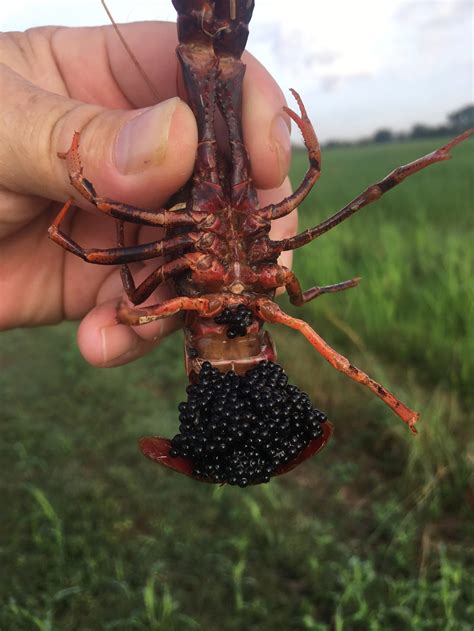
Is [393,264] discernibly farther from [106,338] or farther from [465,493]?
[106,338]

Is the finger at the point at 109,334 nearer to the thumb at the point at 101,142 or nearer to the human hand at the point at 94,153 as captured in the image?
the human hand at the point at 94,153

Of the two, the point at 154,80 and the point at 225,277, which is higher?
the point at 154,80

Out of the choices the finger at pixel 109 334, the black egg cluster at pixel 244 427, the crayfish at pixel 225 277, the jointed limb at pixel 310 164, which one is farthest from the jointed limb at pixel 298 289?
the finger at pixel 109 334

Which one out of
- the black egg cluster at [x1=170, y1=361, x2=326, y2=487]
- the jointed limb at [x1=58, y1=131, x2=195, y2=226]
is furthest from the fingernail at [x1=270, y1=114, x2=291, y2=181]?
the black egg cluster at [x1=170, y1=361, x2=326, y2=487]

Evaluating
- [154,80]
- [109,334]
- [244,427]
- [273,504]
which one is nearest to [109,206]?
[244,427]

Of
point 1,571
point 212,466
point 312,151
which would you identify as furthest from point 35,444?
point 312,151

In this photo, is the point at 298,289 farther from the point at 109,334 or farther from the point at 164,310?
the point at 109,334
